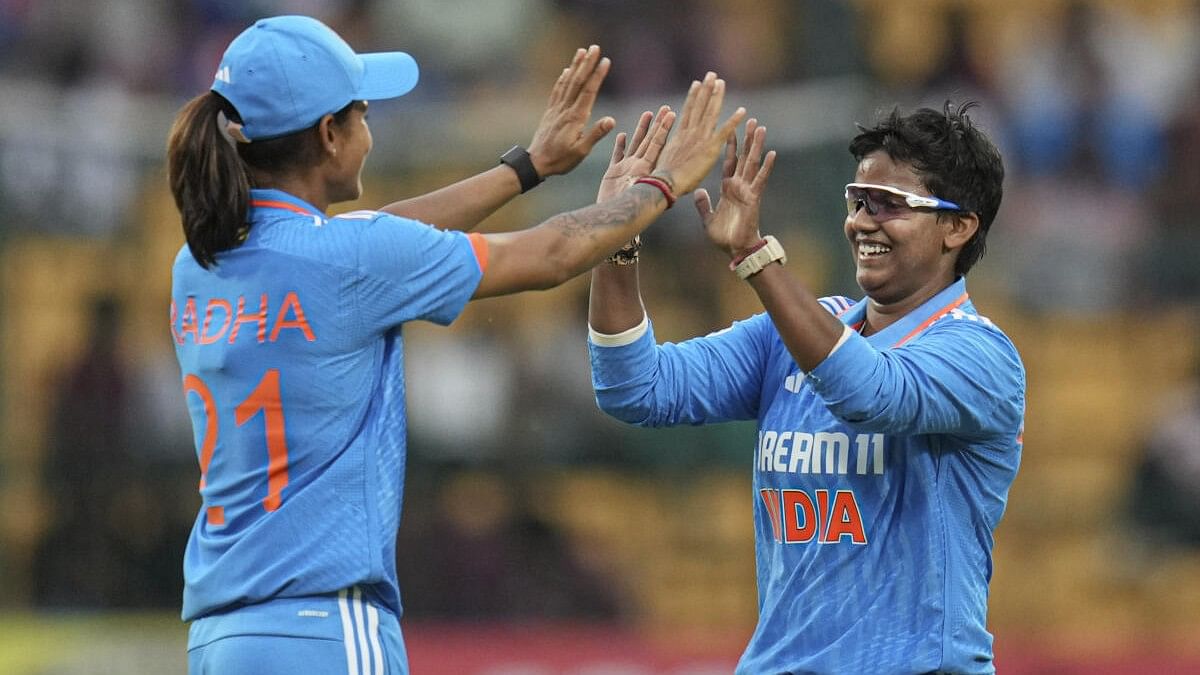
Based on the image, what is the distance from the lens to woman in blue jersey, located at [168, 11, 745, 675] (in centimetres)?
405

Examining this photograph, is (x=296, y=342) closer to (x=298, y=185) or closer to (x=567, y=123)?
(x=298, y=185)

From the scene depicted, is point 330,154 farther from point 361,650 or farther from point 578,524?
point 578,524

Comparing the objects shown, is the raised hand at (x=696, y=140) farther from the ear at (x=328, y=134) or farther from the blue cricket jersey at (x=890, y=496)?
the ear at (x=328, y=134)

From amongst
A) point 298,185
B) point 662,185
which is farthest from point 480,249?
point 662,185

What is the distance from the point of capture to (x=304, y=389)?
407cm

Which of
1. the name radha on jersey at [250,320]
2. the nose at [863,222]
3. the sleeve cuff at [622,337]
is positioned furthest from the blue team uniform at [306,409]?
the nose at [863,222]

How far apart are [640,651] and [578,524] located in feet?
4.07

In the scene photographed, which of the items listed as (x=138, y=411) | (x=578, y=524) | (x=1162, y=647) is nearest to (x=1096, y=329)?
(x=1162, y=647)

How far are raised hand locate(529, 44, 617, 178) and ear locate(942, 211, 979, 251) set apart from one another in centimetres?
91

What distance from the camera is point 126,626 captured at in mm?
9766

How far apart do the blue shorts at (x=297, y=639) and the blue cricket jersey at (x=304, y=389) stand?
34 millimetres

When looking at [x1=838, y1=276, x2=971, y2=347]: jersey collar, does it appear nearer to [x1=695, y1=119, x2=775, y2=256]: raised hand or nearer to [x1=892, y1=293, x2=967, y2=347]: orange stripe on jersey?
[x1=892, y1=293, x2=967, y2=347]: orange stripe on jersey

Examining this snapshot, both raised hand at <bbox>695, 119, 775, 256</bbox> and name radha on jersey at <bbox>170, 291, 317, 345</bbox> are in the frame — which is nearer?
name radha on jersey at <bbox>170, 291, 317, 345</bbox>

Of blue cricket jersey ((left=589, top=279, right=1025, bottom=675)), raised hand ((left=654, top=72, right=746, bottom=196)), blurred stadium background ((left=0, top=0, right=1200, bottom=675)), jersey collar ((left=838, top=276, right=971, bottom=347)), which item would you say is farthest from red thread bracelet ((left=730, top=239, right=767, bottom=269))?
blurred stadium background ((left=0, top=0, right=1200, bottom=675))
